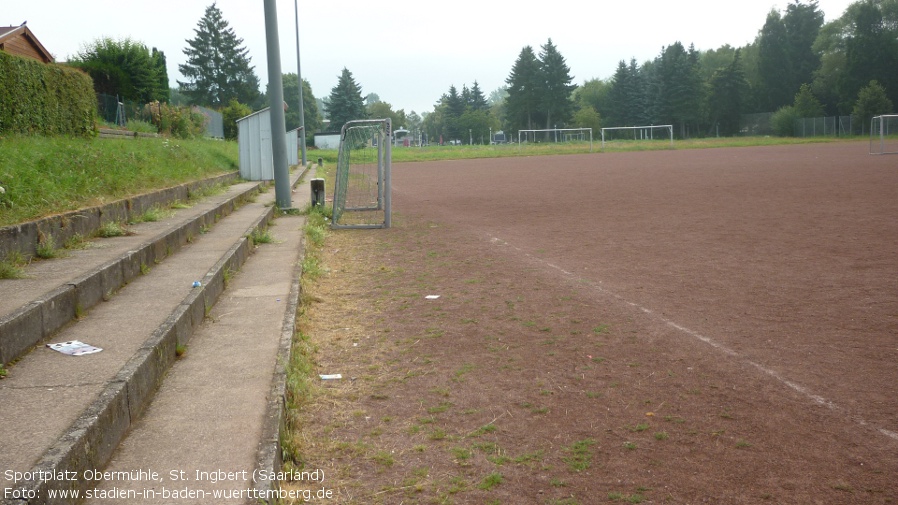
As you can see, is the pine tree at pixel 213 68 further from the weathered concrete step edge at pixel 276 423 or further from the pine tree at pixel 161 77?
the weathered concrete step edge at pixel 276 423

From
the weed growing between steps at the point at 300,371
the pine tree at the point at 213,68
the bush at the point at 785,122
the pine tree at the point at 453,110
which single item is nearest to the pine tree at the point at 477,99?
the pine tree at the point at 453,110

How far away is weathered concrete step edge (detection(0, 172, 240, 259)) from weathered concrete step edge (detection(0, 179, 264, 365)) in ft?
2.46

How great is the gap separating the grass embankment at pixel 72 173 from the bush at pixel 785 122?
71933 mm

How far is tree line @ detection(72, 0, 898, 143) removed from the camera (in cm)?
7794

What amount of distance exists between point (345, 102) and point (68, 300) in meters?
98.9

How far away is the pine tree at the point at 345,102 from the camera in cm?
10125

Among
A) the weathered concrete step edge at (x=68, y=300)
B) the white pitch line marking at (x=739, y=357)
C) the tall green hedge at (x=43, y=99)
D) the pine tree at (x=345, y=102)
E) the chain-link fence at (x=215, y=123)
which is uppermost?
the pine tree at (x=345, y=102)

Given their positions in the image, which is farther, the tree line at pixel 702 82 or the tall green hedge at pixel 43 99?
the tree line at pixel 702 82

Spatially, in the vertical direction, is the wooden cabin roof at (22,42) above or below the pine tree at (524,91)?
below

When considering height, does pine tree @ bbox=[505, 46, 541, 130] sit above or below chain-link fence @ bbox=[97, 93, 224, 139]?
above

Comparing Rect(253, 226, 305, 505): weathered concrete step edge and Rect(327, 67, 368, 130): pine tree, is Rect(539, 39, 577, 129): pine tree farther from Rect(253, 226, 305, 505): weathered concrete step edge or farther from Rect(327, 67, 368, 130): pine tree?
Rect(253, 226, 305, 505): weathered concrete step edge

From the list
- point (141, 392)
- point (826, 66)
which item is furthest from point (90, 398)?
point (826, 66)

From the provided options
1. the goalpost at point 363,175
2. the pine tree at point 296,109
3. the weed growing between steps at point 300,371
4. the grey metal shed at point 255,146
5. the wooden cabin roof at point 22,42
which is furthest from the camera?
the pine tree at point 296,109

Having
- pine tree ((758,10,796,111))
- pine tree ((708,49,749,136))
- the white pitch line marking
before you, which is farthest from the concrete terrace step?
pine tree ((758,10,796,111))
